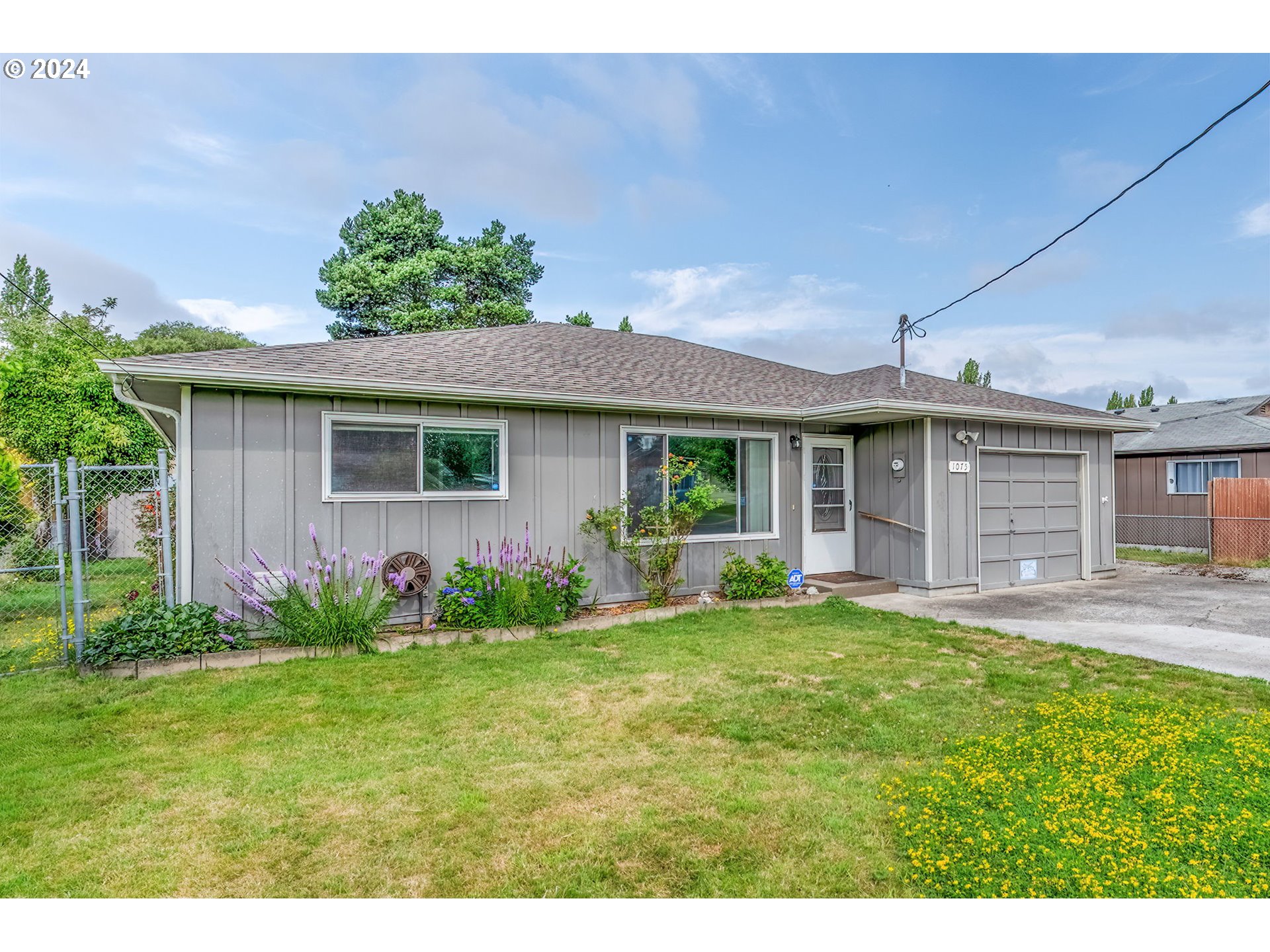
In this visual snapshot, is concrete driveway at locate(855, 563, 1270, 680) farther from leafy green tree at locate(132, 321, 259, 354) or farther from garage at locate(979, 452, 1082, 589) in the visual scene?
leafy green tree at locate(132, 321, 259, 354)

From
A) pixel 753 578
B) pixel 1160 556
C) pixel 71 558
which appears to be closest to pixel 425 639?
pixel 71 558

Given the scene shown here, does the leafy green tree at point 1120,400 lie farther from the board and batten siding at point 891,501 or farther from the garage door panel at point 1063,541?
the board and batten siding at point 891,501

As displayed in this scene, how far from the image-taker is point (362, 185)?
22.2 meters

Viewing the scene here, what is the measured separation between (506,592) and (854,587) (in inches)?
172

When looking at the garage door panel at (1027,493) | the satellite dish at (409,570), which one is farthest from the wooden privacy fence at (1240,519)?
the satellite dish at (409,570)

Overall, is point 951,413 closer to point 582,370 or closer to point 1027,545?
point 1027,545

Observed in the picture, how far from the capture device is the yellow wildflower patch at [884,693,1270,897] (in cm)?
212

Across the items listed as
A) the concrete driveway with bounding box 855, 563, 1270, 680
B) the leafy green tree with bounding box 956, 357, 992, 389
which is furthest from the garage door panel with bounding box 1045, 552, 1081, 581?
the leafy green tree with bounding box 956, 357, 992, 389

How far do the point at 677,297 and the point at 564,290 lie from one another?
246 inches

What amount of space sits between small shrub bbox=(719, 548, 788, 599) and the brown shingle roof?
186cm

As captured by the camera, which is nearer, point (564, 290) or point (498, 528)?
point (498, 528)
